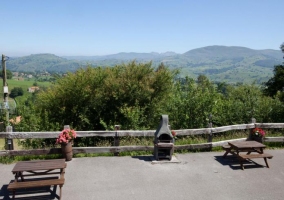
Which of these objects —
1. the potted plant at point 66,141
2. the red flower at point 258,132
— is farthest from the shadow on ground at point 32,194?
the red flower at point 258,132

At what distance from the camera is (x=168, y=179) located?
739 centimetres

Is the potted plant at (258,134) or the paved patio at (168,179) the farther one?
the potted plant at (258,134)

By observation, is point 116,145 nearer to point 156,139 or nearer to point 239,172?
point 156,139

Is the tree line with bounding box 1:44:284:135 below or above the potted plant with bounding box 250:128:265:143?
above

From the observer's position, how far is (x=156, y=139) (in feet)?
28.5

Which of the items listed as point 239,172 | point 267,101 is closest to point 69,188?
point 239,172

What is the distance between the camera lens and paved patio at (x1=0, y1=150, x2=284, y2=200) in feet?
21.3

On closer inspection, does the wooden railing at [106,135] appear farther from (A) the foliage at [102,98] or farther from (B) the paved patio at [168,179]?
(A) the foliage at [102,98]

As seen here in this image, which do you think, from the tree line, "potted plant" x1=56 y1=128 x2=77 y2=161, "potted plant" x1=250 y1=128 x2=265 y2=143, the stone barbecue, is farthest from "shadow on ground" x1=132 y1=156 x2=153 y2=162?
"potted plant" x1=250 y1=128 x2=265 y2=143

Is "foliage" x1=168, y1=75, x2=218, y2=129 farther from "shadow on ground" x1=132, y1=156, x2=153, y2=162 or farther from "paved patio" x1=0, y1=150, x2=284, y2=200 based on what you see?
"shadow on ground" x1=132, y1=156, x2=153, y2=162

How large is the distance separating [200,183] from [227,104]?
8023 millimetres

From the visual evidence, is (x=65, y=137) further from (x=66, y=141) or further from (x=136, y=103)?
(x=136, y=103)

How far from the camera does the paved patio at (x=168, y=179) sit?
6504 mm

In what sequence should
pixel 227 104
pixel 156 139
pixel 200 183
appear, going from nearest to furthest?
pixel 200 183 → pixel 156 139 → pixel 227 104
